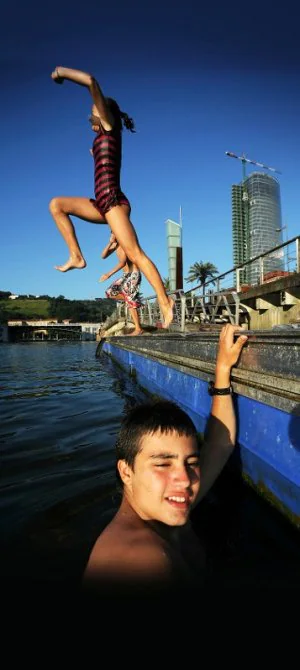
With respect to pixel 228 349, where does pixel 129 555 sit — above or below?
below

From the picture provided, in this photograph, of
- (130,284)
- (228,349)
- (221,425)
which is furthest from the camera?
(130,284)

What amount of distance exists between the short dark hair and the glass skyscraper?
7748cm

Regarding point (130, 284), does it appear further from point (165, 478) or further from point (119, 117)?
point (165, 478)

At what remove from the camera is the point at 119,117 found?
312cm

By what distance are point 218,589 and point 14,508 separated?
1.64 metres

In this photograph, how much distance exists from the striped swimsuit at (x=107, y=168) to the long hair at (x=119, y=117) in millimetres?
80

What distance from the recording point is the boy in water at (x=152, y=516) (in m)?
1.52

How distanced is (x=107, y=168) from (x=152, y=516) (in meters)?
2.71

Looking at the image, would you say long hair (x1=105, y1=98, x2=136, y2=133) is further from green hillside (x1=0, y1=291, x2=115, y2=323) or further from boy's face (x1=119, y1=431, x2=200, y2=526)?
green hillside (x1=0, y1=291, x2=115, y2=323)

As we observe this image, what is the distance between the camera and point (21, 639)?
4.53ft

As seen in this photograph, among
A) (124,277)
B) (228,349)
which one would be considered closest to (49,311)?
(124,277)

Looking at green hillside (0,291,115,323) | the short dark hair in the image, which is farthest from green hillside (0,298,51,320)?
the short dark hair

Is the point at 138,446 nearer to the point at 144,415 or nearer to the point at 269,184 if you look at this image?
the point at 144,415

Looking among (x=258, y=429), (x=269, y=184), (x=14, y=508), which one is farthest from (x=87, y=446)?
(x=269, y=184)
